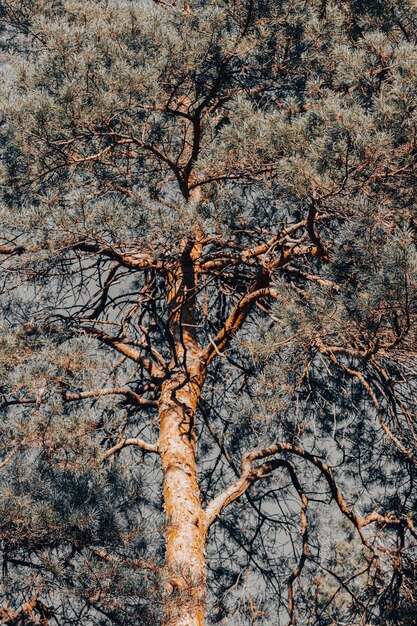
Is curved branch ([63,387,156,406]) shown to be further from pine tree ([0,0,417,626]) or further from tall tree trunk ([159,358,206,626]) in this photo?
tall tree trunk ([159,358,206,626])

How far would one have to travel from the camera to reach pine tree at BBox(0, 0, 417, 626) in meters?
3.65

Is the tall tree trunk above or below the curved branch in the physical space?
below

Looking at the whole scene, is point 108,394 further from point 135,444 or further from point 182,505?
point 182,505

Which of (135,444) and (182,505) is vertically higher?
(135,444)

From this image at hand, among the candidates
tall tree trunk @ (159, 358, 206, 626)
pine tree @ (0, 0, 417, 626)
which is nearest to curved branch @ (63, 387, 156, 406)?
pine tree @ (0, 0, 417, 626)

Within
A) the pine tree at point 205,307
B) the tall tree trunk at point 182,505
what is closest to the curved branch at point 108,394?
the pine tree at point 205,307

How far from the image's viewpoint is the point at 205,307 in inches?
211

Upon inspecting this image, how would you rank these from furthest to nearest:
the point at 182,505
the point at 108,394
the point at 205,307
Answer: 1. the point at 205,307
2. the point at 108,394
3. the point at 182,505

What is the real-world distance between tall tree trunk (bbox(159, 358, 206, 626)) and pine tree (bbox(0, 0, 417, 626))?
1 cm

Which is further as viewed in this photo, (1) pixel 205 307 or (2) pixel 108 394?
(1) pixel 205 307

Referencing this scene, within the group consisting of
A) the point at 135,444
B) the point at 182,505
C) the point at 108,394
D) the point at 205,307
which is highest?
the point at 205,307

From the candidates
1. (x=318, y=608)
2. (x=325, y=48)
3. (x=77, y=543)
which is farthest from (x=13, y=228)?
(x=318, y=608)

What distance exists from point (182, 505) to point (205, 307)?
166 cm

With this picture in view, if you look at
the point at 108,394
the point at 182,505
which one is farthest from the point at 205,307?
the point at 182,505
